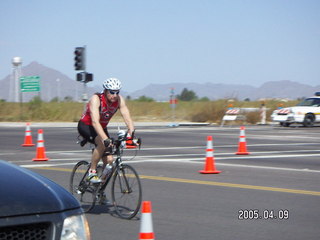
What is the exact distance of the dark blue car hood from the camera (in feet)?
12.9

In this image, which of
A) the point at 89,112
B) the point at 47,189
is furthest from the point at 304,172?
the point at 47,189

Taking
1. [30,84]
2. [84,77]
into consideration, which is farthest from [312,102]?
[30,84]

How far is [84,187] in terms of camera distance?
30.8 feet

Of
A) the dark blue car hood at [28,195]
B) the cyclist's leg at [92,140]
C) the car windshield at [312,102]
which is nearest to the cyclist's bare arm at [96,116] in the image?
the cyclist's leg at [92,140]

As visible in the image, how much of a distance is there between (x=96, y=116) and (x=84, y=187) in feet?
4.05

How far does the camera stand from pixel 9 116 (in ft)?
177

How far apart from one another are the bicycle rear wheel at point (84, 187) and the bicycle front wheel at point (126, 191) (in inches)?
17.6

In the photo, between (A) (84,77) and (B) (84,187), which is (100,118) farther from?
(A) (84,77)

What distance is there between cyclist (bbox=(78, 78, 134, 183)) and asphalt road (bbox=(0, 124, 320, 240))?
2.66 feet

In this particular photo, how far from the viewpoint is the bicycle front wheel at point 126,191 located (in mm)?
8602

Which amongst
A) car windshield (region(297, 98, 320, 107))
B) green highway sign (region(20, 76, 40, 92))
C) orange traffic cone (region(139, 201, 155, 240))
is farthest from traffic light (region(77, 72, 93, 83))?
orange traffic cone (region(139, 201, 155, 240))

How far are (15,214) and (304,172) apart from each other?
10.9 m

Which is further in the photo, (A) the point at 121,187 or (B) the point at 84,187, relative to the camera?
(B) the point at 84,187

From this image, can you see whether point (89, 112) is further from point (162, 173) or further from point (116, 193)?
point (162, 173)
